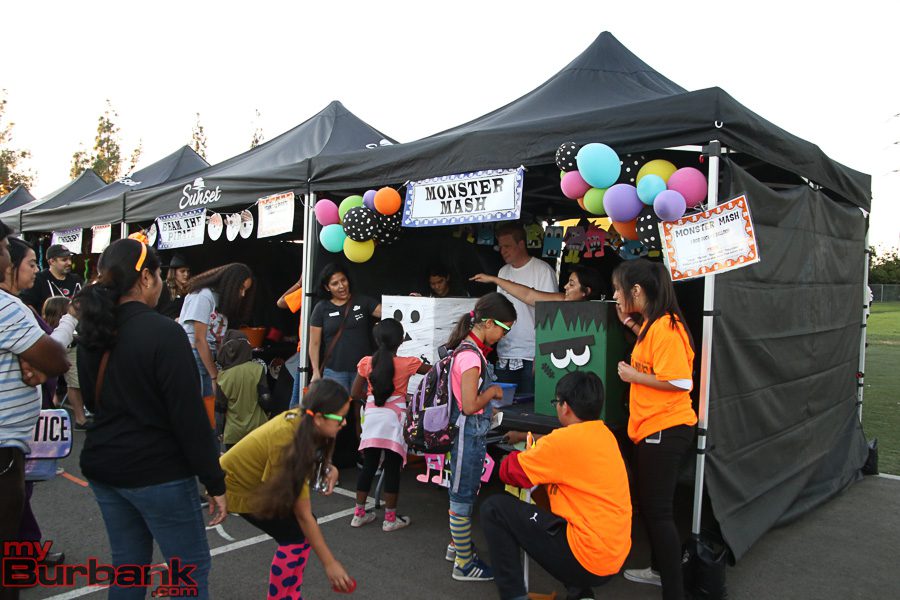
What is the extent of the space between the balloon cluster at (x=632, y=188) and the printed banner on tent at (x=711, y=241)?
0.34 ft

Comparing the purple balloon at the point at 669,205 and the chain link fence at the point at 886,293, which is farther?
the chain link fence at the point at 886,293

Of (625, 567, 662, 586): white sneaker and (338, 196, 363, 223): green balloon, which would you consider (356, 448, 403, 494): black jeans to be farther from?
(338, 196, 363, 223): green balloon

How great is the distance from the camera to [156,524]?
205cm

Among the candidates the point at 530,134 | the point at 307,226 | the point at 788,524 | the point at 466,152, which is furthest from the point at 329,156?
the point at 788,524

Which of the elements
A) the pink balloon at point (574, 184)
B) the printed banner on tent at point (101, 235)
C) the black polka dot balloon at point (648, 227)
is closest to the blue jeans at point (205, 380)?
the pink balloon at point (574, 184)

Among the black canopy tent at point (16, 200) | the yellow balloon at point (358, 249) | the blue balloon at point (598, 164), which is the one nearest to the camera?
the blue balloon at point (598, 164)

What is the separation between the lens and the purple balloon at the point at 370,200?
4747 millimetres

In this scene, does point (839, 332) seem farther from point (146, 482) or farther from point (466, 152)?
point (146, 482)

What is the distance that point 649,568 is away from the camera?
351cm

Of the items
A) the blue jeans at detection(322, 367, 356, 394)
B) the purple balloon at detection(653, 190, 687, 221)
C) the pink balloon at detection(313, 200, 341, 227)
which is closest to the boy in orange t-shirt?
the purple balloon at detection(653, 190, 687, 221)

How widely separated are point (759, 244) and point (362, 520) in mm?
3005

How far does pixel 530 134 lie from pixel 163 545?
9.61ft

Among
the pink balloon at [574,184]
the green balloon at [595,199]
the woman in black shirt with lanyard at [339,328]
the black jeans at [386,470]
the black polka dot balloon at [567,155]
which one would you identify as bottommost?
the black jeans at [386,470]

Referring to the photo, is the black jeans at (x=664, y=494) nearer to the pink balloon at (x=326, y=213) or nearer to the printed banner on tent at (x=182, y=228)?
the pink balloon at (x=326, y=213)
